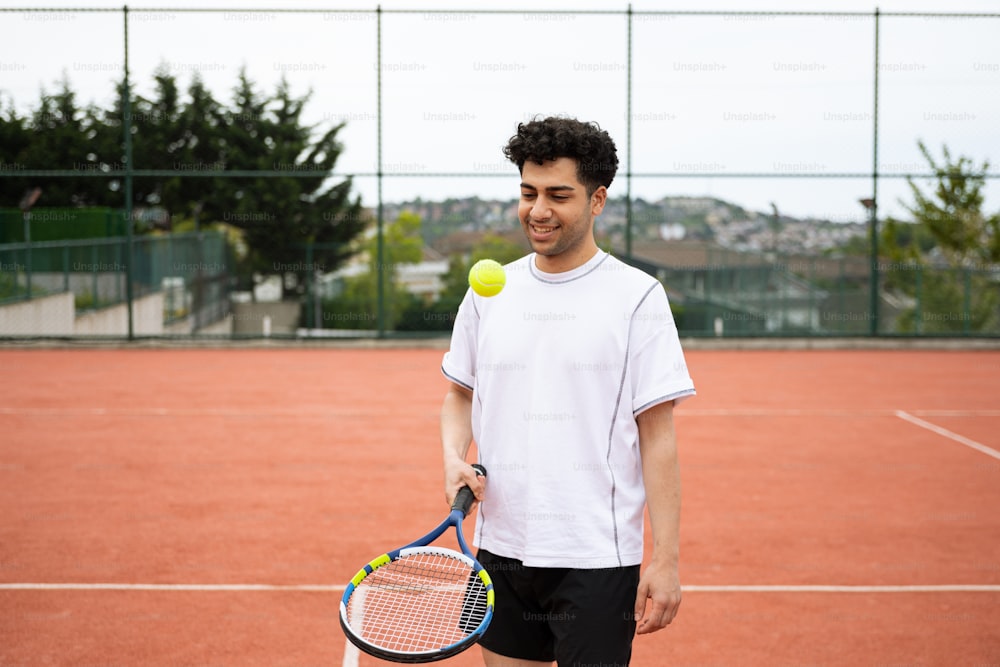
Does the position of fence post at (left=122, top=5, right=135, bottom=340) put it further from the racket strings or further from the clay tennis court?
the racket strings

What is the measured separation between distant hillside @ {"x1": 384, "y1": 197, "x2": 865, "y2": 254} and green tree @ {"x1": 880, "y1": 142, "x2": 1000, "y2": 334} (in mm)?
1415

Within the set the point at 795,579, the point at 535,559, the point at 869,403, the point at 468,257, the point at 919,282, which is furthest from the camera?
the point at 468,257

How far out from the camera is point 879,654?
13.7 feet

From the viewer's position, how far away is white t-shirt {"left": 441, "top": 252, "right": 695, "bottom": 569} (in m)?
2.25

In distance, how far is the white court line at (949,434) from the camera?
26.7 ft

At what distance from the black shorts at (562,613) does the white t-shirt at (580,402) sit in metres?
0.04

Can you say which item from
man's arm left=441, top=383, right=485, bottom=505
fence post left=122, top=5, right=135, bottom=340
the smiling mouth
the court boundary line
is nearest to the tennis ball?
the smiling mouth

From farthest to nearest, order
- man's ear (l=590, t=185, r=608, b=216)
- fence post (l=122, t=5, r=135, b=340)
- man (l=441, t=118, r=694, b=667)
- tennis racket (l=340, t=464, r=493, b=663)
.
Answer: fence post (l=122, t=5, r=135, b=340)
man's ear (l=590, t=185, r=608, b=216)
man (l=441, t=118, r=694, b=667)
tennis racket (l=340, t=464, r=493, b=663)

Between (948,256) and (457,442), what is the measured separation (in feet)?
78.9

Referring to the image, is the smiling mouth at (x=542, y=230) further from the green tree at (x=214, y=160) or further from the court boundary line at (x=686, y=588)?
the green tree at (x=214, y=160)

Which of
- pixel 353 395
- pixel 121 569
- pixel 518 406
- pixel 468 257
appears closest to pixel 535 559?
pixel 518 406

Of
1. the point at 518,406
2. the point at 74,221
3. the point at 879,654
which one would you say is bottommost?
the point at 879,654

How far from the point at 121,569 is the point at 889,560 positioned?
13.4 ft

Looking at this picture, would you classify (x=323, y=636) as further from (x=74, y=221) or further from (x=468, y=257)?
Answer: (x=74, y=221)
